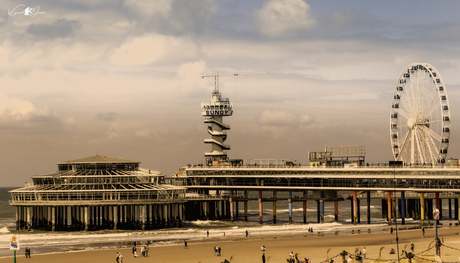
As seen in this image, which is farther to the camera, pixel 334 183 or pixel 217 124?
pixel 217 124

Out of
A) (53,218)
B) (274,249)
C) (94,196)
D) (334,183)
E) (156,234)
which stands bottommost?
(156,234)

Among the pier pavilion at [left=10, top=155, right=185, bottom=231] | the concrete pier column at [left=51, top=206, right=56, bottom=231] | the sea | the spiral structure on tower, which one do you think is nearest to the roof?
the pier pavilion at [left=10, top=155, right=185, bottom=231]

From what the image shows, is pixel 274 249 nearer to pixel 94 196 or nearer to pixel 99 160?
pixel 94 196

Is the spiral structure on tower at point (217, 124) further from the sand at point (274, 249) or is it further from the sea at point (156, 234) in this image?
the sand at point (274, 249)

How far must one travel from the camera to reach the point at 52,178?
367 ft

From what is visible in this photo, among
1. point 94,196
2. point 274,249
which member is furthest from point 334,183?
point 94,196

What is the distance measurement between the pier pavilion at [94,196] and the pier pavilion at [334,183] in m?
12.4

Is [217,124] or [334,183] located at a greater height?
[217,124]

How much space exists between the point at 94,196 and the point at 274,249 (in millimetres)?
38137

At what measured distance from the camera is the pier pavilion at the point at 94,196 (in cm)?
10575

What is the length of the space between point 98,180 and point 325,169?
123 feet

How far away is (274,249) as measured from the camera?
78312 mm

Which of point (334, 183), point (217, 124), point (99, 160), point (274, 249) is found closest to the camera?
point (274, 249)

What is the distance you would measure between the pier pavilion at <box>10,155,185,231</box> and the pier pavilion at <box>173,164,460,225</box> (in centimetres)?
1242
